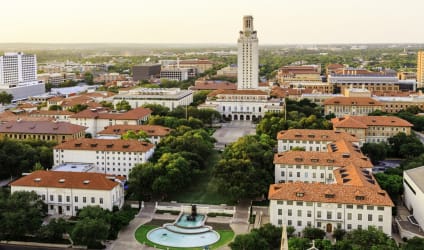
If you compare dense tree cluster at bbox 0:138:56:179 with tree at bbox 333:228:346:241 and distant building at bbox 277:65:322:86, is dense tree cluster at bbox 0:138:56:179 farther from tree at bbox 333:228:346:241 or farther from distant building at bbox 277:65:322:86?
distant building at bbox 277:65:322:86

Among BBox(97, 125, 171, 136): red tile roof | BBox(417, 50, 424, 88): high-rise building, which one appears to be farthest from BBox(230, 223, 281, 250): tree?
BBox(417, 50, 424, 88): high-rise building

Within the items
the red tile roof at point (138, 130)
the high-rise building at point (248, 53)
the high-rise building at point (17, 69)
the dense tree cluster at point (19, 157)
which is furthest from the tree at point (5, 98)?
the dense tree cluster at point (19, 157)

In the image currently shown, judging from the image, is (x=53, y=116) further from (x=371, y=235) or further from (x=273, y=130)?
(x=371, y=235)

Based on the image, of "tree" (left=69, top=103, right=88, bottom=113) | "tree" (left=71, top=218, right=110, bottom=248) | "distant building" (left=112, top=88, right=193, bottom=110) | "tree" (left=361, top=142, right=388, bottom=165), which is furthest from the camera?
"distant building" (left=112, top=88, right=193, bottom=110)

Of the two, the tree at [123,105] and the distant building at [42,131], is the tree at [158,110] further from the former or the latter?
the distant building at [42,131]

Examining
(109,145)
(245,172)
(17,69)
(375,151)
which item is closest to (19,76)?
(17,69)

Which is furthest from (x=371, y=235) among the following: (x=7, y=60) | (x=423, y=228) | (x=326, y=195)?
(x=7, y=60)
